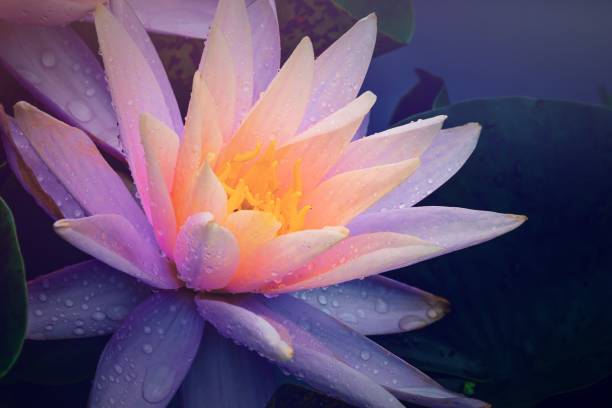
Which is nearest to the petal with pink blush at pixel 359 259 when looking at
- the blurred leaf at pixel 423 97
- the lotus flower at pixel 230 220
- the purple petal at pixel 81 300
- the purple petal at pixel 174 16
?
the lotus flower at pixel 230 220

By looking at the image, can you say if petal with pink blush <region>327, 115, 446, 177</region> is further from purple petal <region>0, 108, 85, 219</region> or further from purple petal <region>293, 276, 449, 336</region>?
purple petal <region>0, 108, 85, 219</region>

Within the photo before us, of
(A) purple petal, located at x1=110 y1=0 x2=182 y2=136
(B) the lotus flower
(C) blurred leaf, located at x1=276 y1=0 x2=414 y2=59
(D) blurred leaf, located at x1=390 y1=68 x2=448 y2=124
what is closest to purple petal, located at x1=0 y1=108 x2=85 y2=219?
(B) the lotus flower

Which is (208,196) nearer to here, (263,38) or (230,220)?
(230,220)

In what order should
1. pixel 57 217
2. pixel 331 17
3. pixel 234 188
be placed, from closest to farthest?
pixel 57 217 → pixel 234 188 → pixel 331 17

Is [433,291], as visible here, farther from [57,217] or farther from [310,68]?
[57,217]

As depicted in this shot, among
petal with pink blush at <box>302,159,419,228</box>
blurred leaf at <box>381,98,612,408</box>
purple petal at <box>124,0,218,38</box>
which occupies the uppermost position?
purple petal at <box>124,0,218,38</box>

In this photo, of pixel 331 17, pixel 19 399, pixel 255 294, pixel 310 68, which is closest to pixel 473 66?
pixel 331 17
